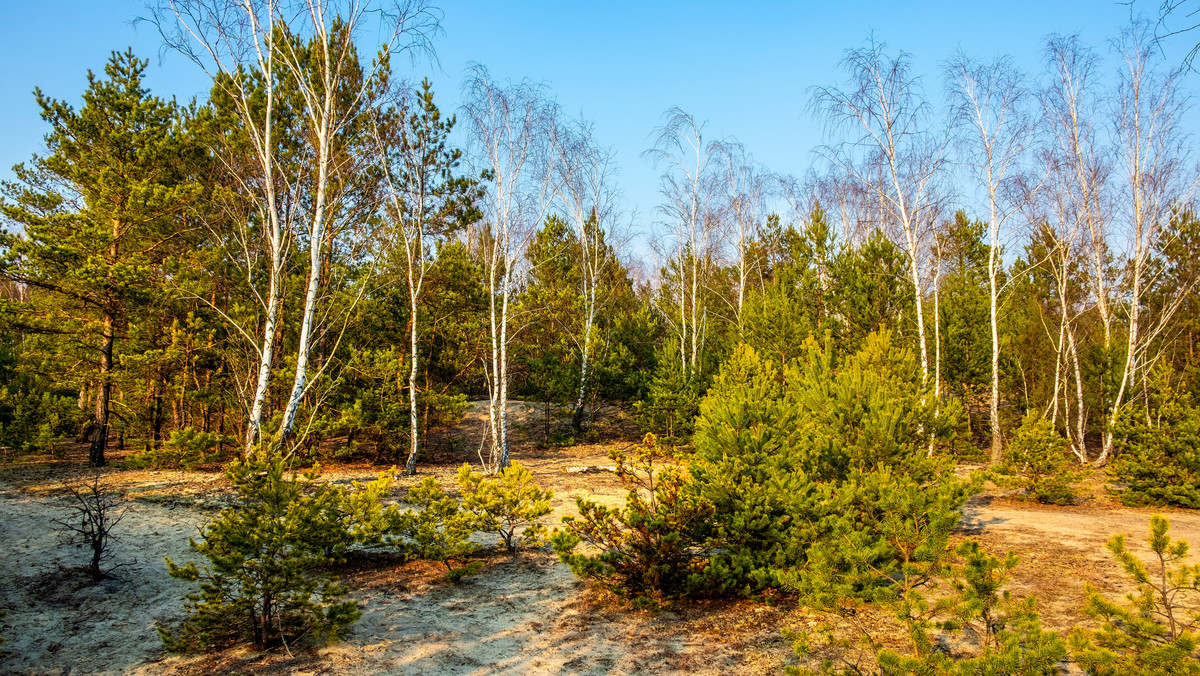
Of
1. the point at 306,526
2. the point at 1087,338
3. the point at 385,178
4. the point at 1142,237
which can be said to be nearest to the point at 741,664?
the point at 306,526

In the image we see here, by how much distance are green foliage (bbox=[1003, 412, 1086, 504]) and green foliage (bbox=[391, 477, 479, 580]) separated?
10210mm

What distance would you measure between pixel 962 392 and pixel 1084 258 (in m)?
5.09

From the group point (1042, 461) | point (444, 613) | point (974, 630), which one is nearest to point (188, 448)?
point (444, 613)

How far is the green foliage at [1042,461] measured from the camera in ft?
33.0

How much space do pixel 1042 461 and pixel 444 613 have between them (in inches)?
430

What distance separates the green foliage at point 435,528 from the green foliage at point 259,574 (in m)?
1.54

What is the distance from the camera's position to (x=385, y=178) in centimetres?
1278

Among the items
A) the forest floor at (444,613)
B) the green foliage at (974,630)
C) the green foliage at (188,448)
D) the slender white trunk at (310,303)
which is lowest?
the forest floor at (444,613)

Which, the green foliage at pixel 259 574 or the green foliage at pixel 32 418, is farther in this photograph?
the green foliage at pixel 32 418

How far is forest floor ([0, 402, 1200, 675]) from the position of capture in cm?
435

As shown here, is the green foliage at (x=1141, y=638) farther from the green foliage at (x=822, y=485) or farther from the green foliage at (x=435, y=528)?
the green foliage at (x=435, y=528)

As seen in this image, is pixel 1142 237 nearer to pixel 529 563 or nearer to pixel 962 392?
pixel 962 392

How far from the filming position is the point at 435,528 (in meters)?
6.38

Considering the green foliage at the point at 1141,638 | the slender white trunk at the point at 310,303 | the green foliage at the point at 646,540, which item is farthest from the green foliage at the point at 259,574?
the green foliage at the point at 1141,638
